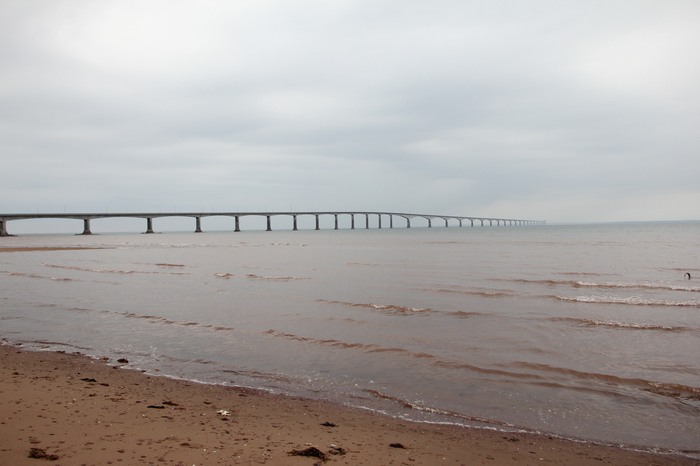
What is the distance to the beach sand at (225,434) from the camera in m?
4.73

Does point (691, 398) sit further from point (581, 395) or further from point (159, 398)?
point (159, 398)

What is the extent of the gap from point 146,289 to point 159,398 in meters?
15.4

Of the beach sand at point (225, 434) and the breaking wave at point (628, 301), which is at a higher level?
the beach sand at point (225, 434)

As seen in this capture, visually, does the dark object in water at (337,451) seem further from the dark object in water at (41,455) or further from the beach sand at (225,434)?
the dark object in water at (41,455)

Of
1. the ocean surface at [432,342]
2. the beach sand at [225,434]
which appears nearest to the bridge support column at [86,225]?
the ocean surface at [432,342]

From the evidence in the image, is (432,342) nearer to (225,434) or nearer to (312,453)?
(312,453)

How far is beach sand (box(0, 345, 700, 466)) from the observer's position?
4.73 m

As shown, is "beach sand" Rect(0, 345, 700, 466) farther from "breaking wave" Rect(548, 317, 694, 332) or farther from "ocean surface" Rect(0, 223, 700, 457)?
"breaking wave" Rect(548, 317, 694, 332)

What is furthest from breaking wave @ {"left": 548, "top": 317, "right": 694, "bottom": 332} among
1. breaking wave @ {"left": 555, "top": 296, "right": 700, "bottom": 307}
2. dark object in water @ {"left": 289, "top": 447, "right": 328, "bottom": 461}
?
dark object in water @ {"left": 289, "top": 447, "right": 328, "bottom": 461}

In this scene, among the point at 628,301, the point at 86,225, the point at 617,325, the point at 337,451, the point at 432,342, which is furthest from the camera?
the point at 86,225

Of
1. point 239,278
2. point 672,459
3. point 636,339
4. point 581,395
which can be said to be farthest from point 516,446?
point 239,278

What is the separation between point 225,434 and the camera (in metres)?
5.35

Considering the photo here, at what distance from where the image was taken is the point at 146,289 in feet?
67.4

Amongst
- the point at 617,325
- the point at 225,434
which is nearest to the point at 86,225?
the point at 617,325
